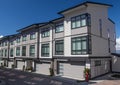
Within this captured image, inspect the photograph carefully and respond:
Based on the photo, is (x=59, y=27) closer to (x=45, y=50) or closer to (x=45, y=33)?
(x=45, y=33)

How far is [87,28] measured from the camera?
65.9 feet

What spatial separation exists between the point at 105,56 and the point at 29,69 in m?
17.3

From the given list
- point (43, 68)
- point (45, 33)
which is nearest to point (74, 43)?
point (45, 33)

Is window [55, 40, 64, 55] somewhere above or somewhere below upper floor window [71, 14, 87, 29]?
below

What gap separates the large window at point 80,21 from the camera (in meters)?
20.3

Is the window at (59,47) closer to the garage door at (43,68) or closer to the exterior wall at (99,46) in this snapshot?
the garage door at (43,68)

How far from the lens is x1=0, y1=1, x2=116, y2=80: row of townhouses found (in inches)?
806

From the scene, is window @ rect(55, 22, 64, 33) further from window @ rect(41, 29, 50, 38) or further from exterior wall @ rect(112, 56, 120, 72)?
exterior wall @ rect(112, 56, 120, 72)

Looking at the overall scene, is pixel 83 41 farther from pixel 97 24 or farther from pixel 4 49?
pixel 4 49

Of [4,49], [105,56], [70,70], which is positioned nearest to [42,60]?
[70,70]

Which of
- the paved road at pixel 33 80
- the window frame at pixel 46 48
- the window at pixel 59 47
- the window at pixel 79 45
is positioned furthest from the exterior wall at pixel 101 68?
the window frame at pixel 46 48

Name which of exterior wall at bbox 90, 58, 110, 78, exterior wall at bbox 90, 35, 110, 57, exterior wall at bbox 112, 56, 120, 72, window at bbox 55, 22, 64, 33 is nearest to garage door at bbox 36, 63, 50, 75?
window at bbox 55, 22, 64, 33

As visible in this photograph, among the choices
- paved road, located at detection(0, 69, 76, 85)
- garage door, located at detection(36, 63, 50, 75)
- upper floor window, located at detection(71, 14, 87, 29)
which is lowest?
paved road, located at detection(0, 69, 76, 85)

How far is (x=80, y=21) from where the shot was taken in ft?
69.6
